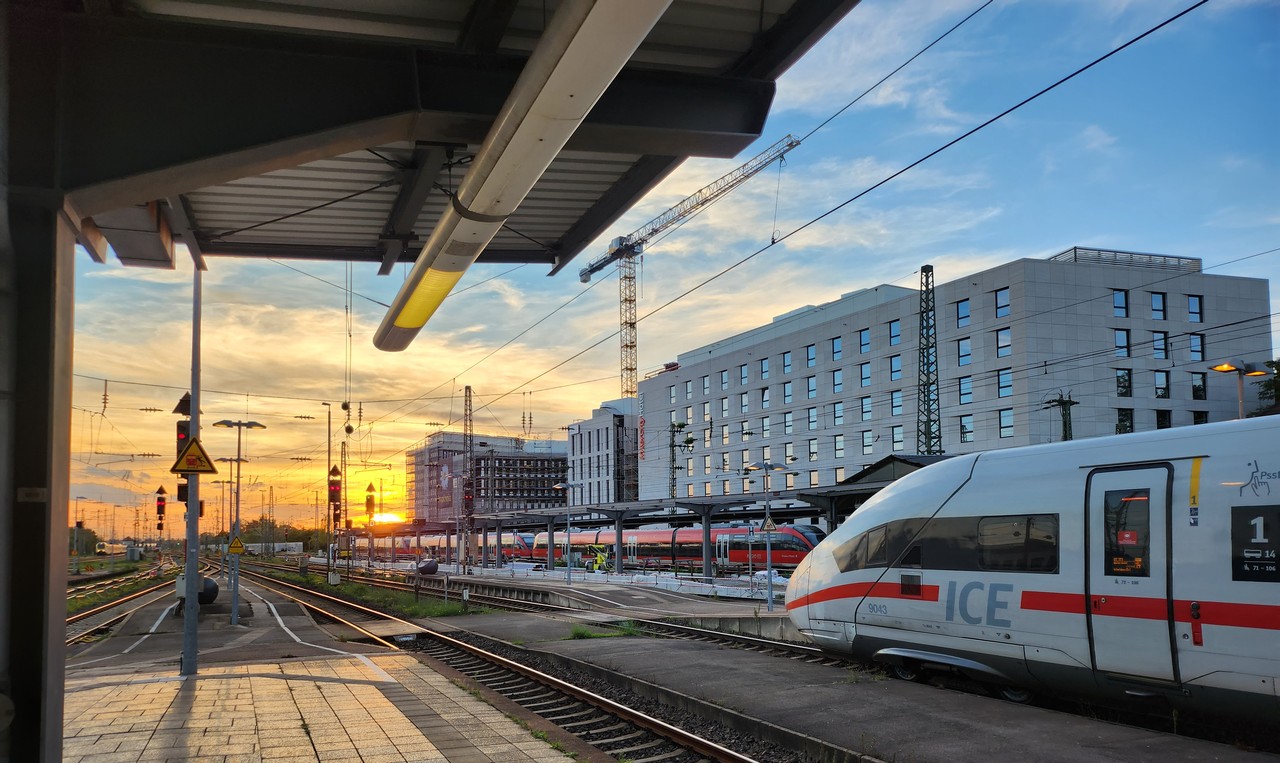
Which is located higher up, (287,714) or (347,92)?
(347,92)

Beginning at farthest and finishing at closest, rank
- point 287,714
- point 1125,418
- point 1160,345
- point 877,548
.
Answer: point 1160,345
point 1125,418
point 877,548
point 287,714

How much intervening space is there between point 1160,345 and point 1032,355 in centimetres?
929

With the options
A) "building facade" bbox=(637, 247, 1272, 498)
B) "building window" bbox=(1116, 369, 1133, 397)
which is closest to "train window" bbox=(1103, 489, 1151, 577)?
"building facade" bbox=(637, 247, 1272, 498)

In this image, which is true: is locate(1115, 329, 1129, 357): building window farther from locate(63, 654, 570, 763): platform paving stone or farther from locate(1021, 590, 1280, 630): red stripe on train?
locate(63, 654, 570, 763): platform paving stone

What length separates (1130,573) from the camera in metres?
9.67

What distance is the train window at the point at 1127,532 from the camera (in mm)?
9617

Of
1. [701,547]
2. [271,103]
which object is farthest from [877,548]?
[701,547]

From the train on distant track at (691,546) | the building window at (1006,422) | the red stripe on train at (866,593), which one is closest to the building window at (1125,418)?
the building window at (1006,422)

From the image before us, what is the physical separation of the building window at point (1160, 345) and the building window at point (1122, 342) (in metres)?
1.50

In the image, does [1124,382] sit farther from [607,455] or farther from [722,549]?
[607,455]

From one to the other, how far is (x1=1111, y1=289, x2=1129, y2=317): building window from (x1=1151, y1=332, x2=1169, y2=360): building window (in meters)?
2.22

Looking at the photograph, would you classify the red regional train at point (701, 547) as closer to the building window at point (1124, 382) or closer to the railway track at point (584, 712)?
the building window at point (1124, 382)

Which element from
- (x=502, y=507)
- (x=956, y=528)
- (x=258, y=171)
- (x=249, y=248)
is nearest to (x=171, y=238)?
(x=249, y=248)

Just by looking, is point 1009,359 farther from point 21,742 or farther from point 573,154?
point 21,742
